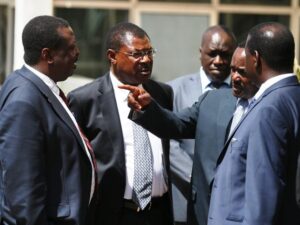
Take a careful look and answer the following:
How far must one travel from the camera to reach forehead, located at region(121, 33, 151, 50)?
17.6 feet

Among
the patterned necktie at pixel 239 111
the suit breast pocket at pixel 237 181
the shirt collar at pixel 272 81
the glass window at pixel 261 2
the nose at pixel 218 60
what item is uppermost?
the glass window at pixel 261 2

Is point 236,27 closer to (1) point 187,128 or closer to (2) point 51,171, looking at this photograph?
(1) point 187,128

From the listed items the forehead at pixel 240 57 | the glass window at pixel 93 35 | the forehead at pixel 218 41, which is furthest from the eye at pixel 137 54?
the glass window at pixel 93 35

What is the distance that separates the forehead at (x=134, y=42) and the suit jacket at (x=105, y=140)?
31 centimetres

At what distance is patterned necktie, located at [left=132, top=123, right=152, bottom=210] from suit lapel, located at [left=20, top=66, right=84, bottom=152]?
863 mm

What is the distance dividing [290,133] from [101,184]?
5.03 ft

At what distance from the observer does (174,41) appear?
969cm

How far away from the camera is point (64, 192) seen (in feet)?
14.2

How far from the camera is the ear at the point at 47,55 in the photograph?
446 centimetres

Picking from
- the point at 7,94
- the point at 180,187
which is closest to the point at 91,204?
the point at 7,94

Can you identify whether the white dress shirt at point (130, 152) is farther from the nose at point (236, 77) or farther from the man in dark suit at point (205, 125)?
the nose at point (236, 77)

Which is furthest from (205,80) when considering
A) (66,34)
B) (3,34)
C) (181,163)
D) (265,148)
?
(3,34)

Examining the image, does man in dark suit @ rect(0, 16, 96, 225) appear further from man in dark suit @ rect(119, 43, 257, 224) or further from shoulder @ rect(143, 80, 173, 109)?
shoulder @ rect(143, 80, 173, 109)

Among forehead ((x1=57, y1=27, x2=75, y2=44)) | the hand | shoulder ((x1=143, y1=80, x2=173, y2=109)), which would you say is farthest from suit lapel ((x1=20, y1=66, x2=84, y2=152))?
shoulder ((x1=143, y1=80, x2=173, y2=109))
